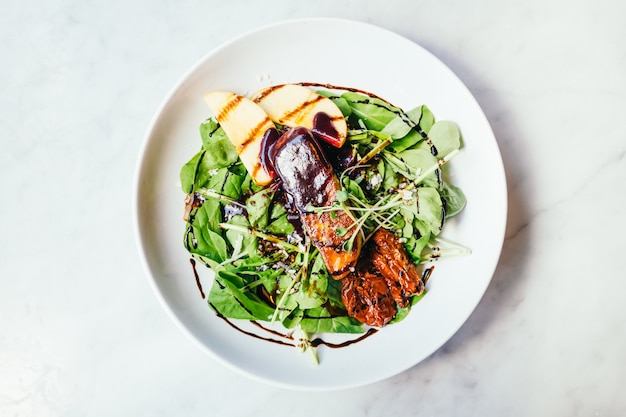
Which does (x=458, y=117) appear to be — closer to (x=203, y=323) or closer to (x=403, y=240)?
(x=403, y=240)

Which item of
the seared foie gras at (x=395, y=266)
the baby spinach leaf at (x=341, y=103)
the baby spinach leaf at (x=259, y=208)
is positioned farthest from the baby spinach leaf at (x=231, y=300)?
the baby spinach leaf at (x=341, y=103)

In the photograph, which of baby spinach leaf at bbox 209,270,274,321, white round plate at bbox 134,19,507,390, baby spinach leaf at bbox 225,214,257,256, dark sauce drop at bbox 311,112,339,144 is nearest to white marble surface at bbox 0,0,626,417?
white round plate at bbox 134,19,507,390

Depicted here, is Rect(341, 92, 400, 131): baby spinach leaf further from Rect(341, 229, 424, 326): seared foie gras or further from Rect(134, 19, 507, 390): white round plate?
Rect(341, 229, 424, 326): seared foie gras

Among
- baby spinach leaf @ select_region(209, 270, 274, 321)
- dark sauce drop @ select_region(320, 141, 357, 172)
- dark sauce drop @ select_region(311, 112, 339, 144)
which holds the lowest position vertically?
baby spinach leaf @ select_region(209, 270, 274, 321)

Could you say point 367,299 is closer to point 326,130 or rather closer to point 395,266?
point 395,266

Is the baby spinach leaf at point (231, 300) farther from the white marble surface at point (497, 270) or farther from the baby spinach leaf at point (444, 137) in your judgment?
the baby spinach leaf at point (444, 137)

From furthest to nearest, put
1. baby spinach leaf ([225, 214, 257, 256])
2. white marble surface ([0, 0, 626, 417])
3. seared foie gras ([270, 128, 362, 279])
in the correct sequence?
1. white marble surface ([0, 0, 626, 417])
2. baby spinach leaf ([225, 214, 257, 256])
3. seared foie gras ([270, 128, 362, 279])
